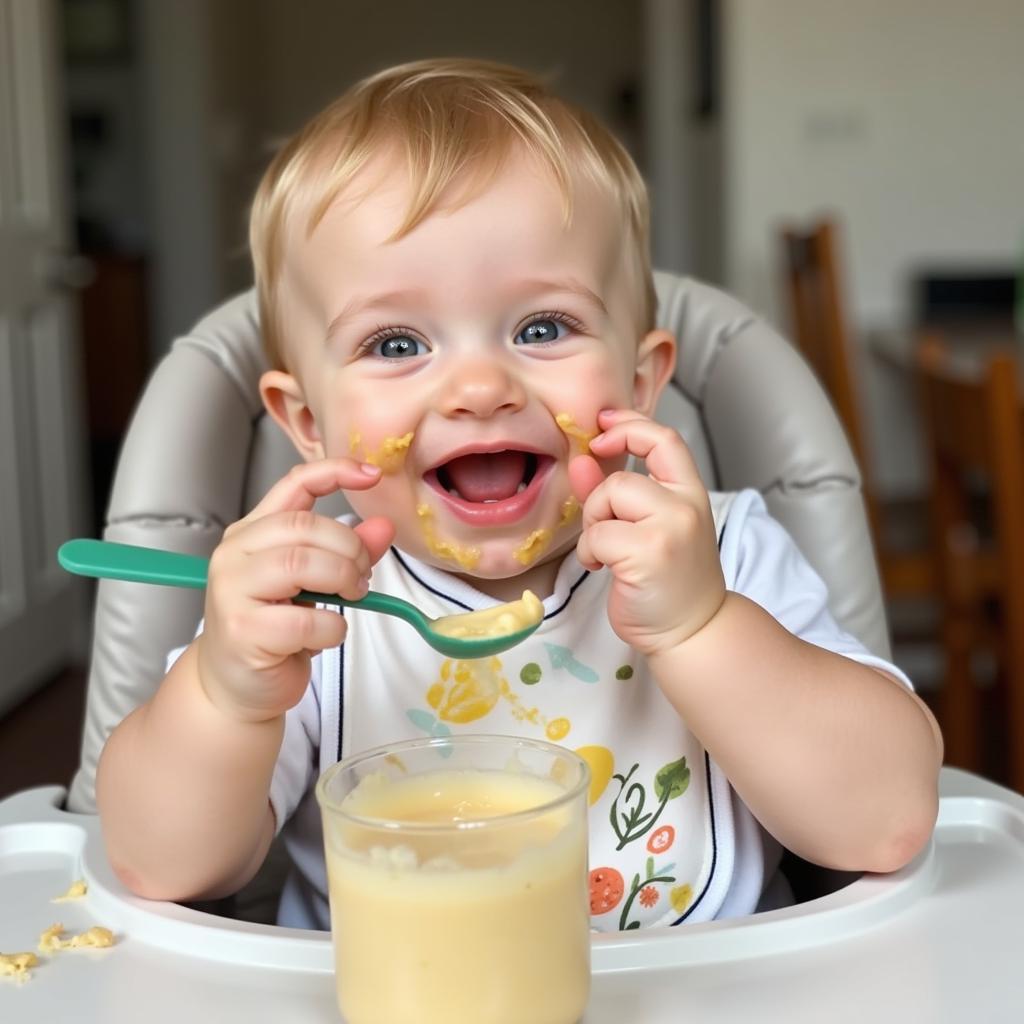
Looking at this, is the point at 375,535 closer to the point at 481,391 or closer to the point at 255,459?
the point at 481,391

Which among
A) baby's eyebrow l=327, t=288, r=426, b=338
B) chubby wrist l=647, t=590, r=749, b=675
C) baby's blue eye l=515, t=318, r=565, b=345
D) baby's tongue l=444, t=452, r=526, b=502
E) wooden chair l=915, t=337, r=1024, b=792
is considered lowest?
wooden chair l=915, t=337, r=1024, b=792

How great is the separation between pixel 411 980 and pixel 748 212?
11.3ft

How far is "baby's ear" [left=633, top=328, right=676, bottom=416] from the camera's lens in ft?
3.37

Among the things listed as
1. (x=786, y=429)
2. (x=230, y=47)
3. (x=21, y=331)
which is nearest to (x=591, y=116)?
(x=786, y=429)

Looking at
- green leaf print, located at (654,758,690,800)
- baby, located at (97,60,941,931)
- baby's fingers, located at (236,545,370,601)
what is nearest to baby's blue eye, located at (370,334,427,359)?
baby, located at (97,60,941,931)

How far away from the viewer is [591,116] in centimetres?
101

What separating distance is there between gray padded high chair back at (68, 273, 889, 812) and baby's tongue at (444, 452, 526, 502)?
1.02 feet

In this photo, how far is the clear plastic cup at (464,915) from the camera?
0.57 metres

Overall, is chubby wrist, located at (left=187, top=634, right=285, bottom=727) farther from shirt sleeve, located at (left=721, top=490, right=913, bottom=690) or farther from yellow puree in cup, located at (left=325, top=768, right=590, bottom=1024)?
shirt sleeve, located at (left=721, top=490, right=913, bottom=690)

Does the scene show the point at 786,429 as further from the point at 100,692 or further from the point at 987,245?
the point at 987,245

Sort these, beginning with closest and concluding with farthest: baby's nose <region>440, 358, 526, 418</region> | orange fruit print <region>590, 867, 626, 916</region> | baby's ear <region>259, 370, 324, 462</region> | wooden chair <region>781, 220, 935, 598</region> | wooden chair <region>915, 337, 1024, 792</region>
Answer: baby's nose <region>440, 358, 526, 418</region>
orange fruit print <region>590, 867, 626, 916</region>
baby's ear <region>259, 370, 324, 462</region>
wooden chair <region>915, 337, 1024, 792</region>
wooden chair <region>781, 220, 935, 598</region>

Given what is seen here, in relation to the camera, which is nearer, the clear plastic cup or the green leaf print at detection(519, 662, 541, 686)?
the clear plastic cup

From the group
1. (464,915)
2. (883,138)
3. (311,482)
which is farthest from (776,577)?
(883,138)

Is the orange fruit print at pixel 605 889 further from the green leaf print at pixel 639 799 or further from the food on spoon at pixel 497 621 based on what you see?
the food on spoon at pixel 497 621
